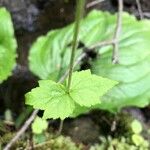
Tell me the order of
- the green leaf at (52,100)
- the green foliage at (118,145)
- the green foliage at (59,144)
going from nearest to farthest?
the green leaf at (52,100)
the green foliage at (59,144)
the green foliage at (118,145)

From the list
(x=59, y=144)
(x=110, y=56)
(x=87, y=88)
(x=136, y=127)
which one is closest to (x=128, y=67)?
(x=110, y=56)

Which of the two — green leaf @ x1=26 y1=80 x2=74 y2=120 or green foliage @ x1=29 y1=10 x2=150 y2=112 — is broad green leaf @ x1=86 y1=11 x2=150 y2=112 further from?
green leaf @ x1=26 y1=80 x2=74 y2=120

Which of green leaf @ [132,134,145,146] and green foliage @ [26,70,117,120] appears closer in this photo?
green foliage @ [26,70,117,120]

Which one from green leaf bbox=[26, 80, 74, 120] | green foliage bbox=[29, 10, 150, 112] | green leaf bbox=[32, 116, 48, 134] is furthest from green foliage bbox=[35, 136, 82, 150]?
green leaf bbox=[26, 80, 74, 120]

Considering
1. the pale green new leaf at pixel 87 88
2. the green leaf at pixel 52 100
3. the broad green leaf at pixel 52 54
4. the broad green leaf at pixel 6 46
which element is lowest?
the broad green leaf at pixel 52 54

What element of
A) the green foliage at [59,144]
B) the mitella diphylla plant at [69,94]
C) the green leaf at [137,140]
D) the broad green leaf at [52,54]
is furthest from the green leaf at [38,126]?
the mitella diphylla plant at [69,94]

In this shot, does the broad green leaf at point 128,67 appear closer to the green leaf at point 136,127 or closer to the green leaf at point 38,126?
the green leaf at point 136,127

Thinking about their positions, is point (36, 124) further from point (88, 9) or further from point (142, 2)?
point (142, 2)

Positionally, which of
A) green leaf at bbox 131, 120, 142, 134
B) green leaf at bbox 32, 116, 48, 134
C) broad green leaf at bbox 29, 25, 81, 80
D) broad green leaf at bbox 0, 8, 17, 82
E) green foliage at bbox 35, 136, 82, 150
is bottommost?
green leaf at bbox 131, 120, 142, 134
